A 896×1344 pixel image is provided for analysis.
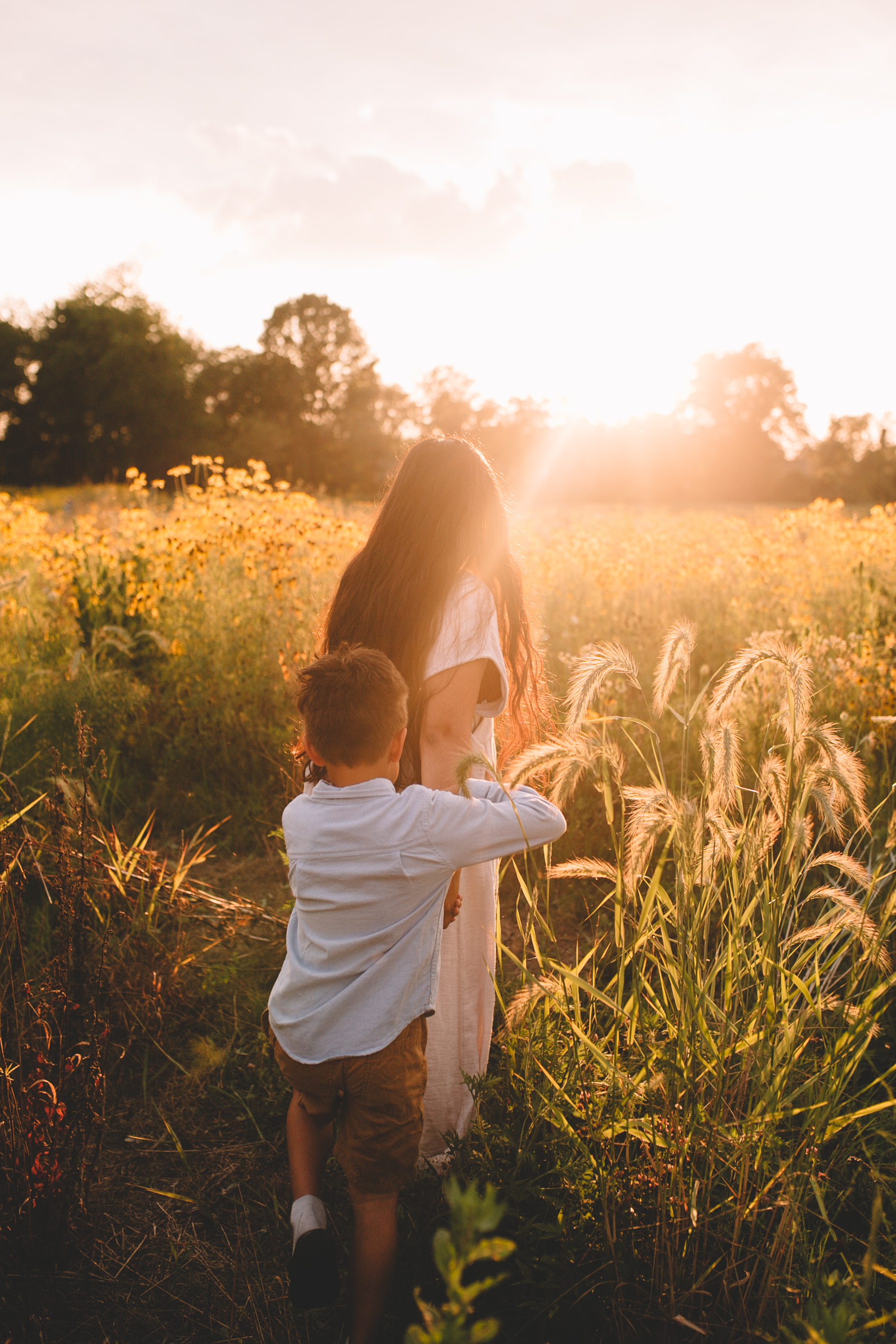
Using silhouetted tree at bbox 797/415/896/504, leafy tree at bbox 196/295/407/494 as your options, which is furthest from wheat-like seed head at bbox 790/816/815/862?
silhouetted tree at bbox 797/415/896/504

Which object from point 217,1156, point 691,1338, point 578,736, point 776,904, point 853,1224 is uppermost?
point 578,736

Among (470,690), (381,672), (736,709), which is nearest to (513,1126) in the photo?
(470,690)

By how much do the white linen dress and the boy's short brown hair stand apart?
393 millimetres

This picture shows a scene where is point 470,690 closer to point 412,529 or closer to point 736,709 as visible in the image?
point 412,529

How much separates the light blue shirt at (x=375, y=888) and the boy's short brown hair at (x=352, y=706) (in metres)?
0.08

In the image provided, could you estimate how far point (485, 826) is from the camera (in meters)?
1.42

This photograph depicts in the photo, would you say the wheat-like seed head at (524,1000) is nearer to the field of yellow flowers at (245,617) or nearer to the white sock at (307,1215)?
the white sock at (307,1215)

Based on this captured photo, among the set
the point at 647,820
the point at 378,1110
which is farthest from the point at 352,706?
the point at 378,1110

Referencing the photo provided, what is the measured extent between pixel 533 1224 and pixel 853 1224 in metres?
0.79

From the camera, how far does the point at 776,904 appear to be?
1.38 meters

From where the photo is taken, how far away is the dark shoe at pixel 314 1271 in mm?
1404

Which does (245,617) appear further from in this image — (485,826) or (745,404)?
(745,404)

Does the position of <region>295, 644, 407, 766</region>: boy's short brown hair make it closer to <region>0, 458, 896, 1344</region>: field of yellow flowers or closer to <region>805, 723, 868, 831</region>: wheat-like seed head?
<region>0, 458, 896, 1344</region>: field of yellow flowers

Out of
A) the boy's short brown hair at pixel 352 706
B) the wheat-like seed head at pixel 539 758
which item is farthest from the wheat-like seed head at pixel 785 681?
the boy's short brown hair at pixel 352 706
